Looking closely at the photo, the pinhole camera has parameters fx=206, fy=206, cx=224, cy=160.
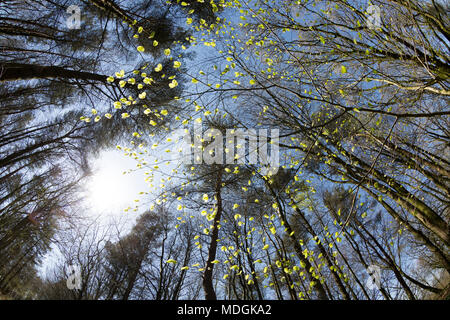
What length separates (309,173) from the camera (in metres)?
4.71

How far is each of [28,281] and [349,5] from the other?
11.7 meters

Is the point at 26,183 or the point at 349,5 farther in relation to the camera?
the point at 26,183

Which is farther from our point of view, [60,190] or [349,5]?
[60,190]

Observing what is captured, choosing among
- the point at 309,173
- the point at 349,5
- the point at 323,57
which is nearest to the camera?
the point at 349,5

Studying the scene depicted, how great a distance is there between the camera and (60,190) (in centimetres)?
625

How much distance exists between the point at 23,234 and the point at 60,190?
1.36m
